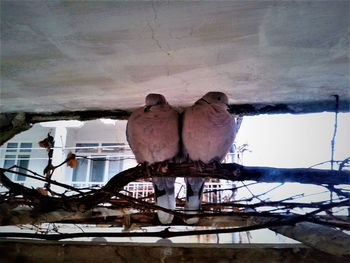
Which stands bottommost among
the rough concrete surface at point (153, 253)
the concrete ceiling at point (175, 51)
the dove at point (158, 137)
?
the rough concrete surface at point (153, 253)

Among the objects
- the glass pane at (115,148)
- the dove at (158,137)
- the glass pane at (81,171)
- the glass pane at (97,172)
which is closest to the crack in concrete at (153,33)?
the dove at (158,137)

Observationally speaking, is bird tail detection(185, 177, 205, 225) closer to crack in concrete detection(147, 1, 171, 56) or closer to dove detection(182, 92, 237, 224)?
dove detection(182, 92, 237, 224)

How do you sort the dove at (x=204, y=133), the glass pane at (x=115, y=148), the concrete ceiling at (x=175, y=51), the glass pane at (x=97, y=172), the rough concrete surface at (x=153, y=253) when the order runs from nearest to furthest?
1. the concrete ceiling at (x=175, y=51)
2. the rough concrete surface at (x=153, y=253)
3. the dove at (x=204, y=133)
4. the glass pane at (x=115, y=148)
5. the glass pane at (x=97, y=172)

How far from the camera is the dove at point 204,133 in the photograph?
145 cm

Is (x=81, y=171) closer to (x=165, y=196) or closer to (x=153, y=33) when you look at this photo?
(x=165, y=196)

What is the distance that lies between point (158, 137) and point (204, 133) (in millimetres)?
210

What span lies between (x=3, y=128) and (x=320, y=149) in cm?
316

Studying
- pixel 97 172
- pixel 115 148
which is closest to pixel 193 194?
pixel 115 148

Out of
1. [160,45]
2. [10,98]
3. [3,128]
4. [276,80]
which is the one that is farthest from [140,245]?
[3,128]

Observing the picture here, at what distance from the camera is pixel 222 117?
149 centimetres

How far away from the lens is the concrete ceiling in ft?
3.04

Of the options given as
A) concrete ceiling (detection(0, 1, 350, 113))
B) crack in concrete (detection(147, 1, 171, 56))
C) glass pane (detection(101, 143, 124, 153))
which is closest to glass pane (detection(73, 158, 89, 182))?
glass pane (detection(101, 143, 124, 153))

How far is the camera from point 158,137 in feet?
4.84

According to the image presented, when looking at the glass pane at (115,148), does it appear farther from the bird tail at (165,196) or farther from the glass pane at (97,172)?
the bird tail at (165,196)
